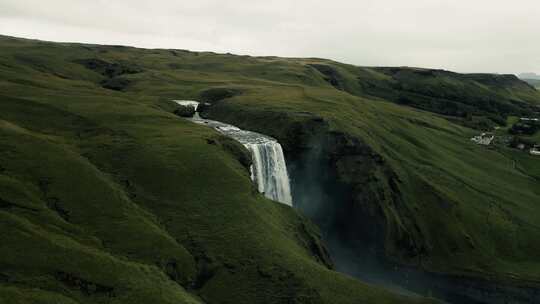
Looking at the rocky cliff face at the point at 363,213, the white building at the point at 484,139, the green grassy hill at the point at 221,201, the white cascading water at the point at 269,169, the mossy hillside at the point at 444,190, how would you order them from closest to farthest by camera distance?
the green grassy hill at the point at 221,201 < the white cascading water at the point at 269,169 < the rocky cliff face at the point at 363,213 < the mossy hillside at the point at 444,190 < the white building at the point at 484,139

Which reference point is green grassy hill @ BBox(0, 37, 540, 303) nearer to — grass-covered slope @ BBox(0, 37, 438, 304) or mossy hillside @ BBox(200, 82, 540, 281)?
grass-covered slope @ BBox(0, 37, 438, 304)

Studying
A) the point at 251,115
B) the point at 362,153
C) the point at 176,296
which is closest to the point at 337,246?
the point at 362,153

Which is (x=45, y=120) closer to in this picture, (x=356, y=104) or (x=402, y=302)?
(x=402, y=302)

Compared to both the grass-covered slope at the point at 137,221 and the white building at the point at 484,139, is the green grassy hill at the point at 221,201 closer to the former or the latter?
the grass-covered slope at the point at 137,221

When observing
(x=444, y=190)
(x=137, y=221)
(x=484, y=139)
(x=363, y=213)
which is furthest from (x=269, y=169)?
(x=484, y=139)

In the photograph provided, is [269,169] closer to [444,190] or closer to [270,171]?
[270,171]

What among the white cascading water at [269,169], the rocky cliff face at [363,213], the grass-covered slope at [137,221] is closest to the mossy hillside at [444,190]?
the rocky cliff face at [363,213]
